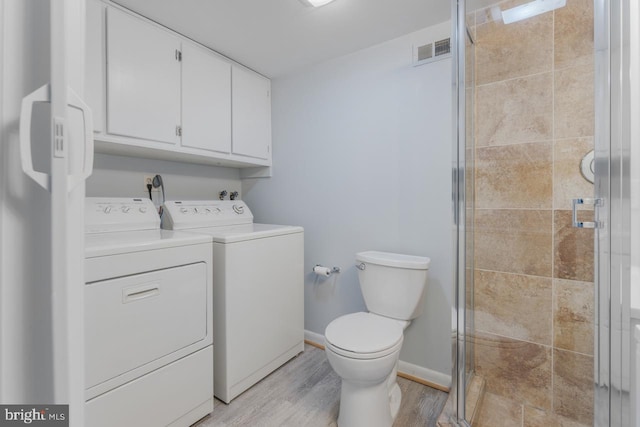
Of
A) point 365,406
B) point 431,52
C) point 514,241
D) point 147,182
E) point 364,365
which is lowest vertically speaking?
point 365,406

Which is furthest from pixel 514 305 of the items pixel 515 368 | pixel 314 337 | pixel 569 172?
pixel 314 337

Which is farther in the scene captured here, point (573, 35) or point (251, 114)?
point (251, 114)

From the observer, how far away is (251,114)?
234 centimetres

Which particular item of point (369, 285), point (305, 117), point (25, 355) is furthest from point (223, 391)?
point (305, 117)

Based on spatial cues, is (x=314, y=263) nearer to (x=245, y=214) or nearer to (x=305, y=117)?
(x=245, y=214)

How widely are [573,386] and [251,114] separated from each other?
2.58 meters

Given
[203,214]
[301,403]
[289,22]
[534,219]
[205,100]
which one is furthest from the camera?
[203,214]

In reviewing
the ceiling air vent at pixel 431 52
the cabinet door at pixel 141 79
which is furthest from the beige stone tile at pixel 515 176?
the cabinet door at pixel 141 79

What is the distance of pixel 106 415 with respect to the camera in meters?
1.18

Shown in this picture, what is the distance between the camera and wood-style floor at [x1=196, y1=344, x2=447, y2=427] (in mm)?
1501

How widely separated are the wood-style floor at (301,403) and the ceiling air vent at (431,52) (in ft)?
6.55

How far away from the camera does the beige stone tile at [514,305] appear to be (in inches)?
58.6

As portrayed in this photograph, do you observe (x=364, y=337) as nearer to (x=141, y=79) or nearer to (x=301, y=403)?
(x=301, y=403)

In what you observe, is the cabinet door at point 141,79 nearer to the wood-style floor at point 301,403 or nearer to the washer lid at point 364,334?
the washer lid at point 364,334
